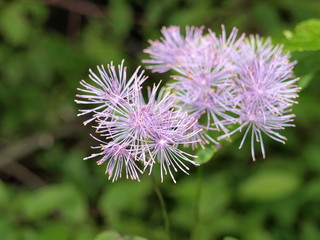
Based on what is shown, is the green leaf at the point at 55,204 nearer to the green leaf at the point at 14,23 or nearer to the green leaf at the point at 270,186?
the green leaf at the point at 270,186

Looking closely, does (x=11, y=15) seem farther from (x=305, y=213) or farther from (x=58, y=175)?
(x=305, y=213)

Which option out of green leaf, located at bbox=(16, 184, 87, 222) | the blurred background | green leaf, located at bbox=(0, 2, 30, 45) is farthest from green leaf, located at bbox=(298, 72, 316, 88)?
green leaf, located at bbox=(0, 2, 30, 45)

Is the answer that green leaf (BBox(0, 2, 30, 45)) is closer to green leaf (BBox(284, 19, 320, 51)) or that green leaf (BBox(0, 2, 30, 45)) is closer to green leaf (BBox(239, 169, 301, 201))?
green leaf (BBox(239, 169, 301, 201))

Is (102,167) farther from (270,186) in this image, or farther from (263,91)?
(263,91)

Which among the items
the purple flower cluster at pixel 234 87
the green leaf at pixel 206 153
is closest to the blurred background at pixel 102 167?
the purple flower cluster at pixel 234 87

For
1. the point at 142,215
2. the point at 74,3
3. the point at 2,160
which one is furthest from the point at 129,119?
the point at 74,3
